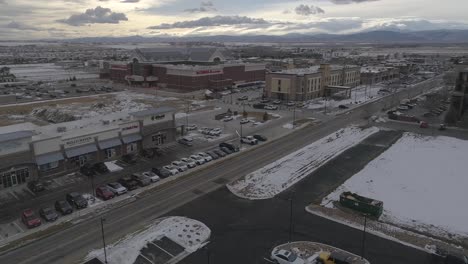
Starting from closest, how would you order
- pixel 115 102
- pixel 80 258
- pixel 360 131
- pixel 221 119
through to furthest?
1. pixel 80 258
2. pixel 360 131
3. pixel 221 119
4. pixel 115 102

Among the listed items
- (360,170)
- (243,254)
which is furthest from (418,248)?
(360,170)

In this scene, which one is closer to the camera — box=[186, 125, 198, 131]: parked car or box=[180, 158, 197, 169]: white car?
box=[180, 158, 197, 169]: white car

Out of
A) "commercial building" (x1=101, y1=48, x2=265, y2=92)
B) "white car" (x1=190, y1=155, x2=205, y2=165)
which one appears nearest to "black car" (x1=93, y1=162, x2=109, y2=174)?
"white car" (x1=190, y1=155, x2=205, y2=165)

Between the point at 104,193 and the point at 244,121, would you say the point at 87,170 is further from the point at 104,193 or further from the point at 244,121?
the point at 244,121

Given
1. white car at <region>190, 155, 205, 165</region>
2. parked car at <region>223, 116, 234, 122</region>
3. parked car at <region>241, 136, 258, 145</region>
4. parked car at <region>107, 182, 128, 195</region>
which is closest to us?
parked car at <region>107, 182, 128, 195</region>

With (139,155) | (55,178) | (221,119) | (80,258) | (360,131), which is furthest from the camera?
(221,119)

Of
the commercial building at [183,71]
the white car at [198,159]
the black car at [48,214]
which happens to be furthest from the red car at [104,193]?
the commercial building at [183,71]

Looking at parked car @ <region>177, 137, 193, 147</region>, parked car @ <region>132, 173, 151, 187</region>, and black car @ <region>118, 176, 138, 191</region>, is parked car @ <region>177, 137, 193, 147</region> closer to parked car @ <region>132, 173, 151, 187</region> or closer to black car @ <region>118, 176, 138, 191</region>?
parked car @ <region>132, 173, 151, 187</region>

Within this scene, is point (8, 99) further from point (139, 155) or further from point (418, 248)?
point (418, 248)
